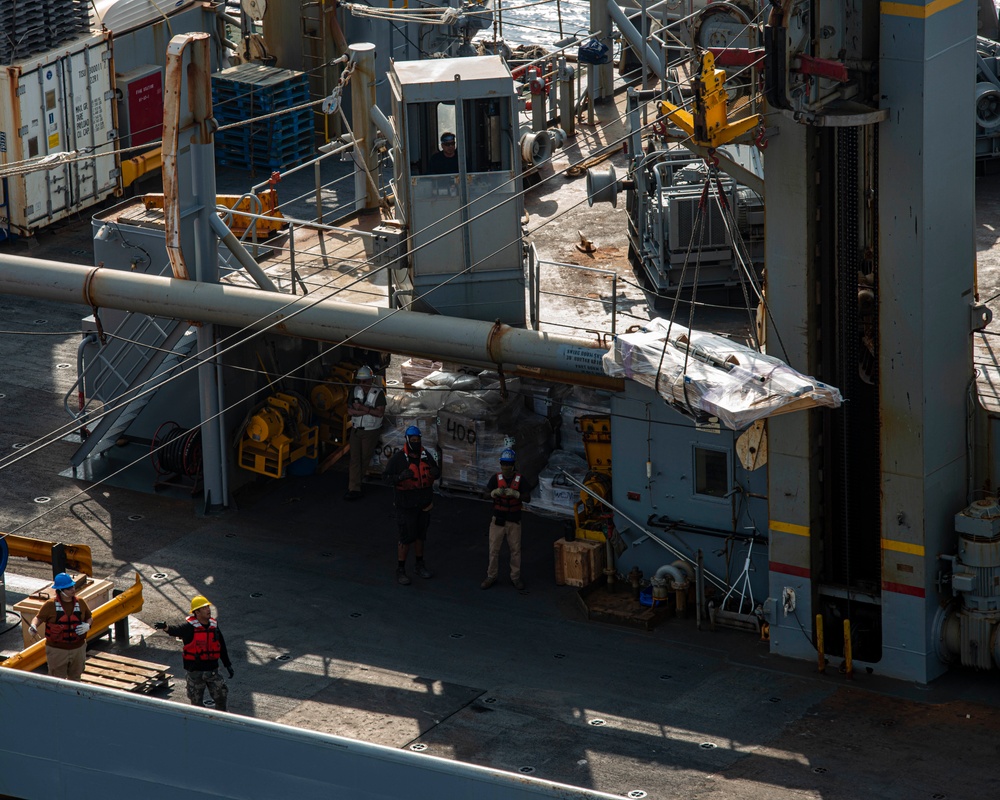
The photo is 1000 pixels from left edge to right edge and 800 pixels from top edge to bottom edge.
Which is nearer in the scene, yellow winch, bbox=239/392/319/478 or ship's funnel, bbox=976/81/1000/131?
yellow winch, bbox=239/392/319/478

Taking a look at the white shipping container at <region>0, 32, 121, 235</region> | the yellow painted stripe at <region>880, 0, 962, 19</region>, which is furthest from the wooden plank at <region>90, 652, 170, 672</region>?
the white shipping container at <region>0, 32, 121, 235</region>

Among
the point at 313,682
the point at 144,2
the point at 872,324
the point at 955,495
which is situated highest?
the point at 144,2

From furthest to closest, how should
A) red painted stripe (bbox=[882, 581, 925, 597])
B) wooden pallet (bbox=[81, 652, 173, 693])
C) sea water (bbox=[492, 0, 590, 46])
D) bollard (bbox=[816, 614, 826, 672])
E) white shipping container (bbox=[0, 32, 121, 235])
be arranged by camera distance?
1. sea water (bbox=[492, 0, 590, 46])
2. white shipping container (bbox=[0, 32, 121, 235])
3. bollard (bbox=[816, 614, 826, 672])
4. wooden pallet (bbox=[81, 652, 173, 693])
5. red painted stripe (bbox=[882, 581, 925, 597])

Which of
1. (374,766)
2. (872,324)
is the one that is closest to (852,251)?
(872,324)

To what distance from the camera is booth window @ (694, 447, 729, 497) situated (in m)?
19.8

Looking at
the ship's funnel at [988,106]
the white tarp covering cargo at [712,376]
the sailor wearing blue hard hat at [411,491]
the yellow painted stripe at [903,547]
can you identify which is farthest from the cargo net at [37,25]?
the yellow painted stripe at [903,547]

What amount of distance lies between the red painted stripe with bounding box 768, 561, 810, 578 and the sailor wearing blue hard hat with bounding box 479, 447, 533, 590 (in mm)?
2976

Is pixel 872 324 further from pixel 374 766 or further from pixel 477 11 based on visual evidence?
pixel 477 11

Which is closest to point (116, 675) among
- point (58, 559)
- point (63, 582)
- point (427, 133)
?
point (63, 582)

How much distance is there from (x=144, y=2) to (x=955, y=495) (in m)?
20.3

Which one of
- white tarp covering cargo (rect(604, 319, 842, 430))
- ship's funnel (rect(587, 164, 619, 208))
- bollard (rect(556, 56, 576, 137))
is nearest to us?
white tarp covering cargo (rect(604, 319, 842, 430))

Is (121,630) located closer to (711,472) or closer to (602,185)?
Result: (711,472)

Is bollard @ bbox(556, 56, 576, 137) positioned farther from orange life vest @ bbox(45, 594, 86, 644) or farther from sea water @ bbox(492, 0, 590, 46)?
sea water @ bbox(492, 0, 590, 46)

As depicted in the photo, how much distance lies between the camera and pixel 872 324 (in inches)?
712
